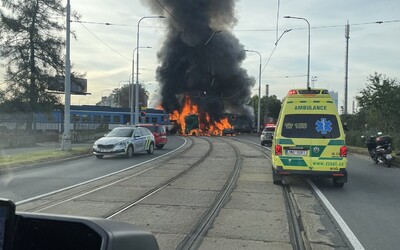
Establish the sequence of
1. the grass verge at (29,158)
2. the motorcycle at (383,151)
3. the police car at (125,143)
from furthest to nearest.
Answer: the police car at (125,143) < the motorcycle at (383,151) < the grass verge at (29,158)

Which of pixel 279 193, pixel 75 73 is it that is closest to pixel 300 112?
pixel 279 193

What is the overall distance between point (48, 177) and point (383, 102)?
20708mm

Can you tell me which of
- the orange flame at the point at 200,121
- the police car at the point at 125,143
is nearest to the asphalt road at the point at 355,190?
the police car at the point at 125,143

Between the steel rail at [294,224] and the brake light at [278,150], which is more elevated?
the brake light at [278,150]

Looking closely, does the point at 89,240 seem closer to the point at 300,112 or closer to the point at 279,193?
the point at 279,193

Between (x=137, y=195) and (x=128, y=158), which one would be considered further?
(x=128, y=158)

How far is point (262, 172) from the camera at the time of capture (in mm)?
13961

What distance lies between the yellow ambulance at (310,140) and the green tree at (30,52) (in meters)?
26.3

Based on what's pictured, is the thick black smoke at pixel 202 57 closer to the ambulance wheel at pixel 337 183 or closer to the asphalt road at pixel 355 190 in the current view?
the asphalt road at pixel 355 190

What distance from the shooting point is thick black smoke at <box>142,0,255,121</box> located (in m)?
59.1

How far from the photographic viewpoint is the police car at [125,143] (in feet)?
61.5

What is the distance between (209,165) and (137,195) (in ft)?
22.9

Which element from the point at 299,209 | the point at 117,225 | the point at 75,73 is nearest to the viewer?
the point at 117,225

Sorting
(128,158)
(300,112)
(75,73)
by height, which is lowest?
(128,158)
